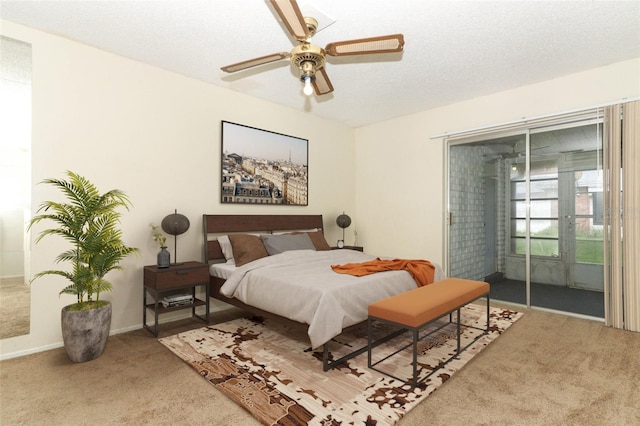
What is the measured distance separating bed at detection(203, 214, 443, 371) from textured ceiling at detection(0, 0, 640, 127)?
191 centimetres

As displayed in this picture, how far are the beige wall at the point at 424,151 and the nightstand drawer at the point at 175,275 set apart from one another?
332cm

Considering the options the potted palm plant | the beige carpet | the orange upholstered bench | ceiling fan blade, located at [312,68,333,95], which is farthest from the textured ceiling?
the beige carpet

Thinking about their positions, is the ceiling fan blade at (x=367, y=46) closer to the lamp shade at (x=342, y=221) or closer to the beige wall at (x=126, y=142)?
the beige wall at (x=126, y=142)

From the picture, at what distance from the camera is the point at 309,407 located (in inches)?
81.9

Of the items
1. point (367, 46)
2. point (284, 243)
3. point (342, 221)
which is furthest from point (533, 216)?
point (367, 46)

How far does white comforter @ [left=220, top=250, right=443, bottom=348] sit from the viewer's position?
8.41ft

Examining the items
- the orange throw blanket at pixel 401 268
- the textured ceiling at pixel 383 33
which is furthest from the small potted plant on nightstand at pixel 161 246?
the textured ceiling at pixel 383 33

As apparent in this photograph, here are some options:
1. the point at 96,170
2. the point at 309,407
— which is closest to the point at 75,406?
the point at 309,407

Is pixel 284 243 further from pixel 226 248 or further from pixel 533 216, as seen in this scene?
pixel 533 216

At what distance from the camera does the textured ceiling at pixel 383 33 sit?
107 inches

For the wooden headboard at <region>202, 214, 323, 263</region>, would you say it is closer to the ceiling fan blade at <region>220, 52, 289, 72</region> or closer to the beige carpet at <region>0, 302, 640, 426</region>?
the beige carpet at <region>0, 302, 640, 426</region>

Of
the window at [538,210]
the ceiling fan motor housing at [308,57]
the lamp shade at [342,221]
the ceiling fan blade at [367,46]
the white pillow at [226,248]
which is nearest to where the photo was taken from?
the ceiling fan blade at [367,46]

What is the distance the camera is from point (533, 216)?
4.37 metres

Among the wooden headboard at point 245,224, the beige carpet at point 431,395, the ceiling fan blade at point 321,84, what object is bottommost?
the beige carpet at point 431,395
